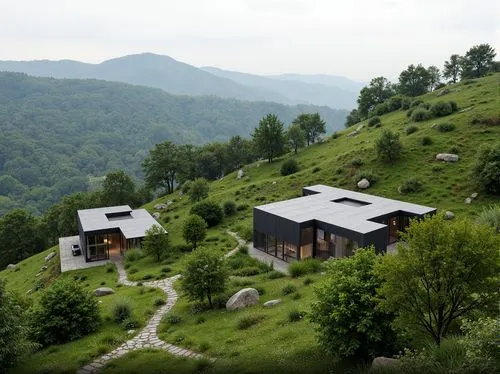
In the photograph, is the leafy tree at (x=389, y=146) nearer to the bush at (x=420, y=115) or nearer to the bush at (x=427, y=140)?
Result: the bush at (x=427, y=140)

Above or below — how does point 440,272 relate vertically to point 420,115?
below

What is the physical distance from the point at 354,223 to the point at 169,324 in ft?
68.6

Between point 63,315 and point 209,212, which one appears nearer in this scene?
point 63,315

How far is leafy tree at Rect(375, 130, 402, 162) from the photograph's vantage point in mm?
62844

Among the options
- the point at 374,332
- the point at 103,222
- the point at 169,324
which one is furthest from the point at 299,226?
the point at 103,222

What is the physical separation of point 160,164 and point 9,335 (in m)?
71.2

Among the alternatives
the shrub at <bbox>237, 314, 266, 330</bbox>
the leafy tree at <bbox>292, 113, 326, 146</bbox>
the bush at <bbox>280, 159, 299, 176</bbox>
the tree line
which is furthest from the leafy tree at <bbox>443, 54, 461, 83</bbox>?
the shrub at <bbox>237, 314, 266, 330</bbox>

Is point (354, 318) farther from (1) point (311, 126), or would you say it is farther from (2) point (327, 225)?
(1) point (311, 126)

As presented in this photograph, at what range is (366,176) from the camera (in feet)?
196

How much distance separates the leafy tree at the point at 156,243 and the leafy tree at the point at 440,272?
33730 millimetres


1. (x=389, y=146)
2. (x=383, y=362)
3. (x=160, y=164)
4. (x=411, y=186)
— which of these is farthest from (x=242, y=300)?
(x=160, y=164)

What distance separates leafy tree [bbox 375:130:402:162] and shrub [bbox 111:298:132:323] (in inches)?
1892

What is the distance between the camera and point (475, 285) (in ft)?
45.9

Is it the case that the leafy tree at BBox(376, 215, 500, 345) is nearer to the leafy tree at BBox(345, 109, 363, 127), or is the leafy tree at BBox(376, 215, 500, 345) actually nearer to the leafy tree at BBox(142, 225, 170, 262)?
the leafy tree at BBox(142, 225, 170, 262)
